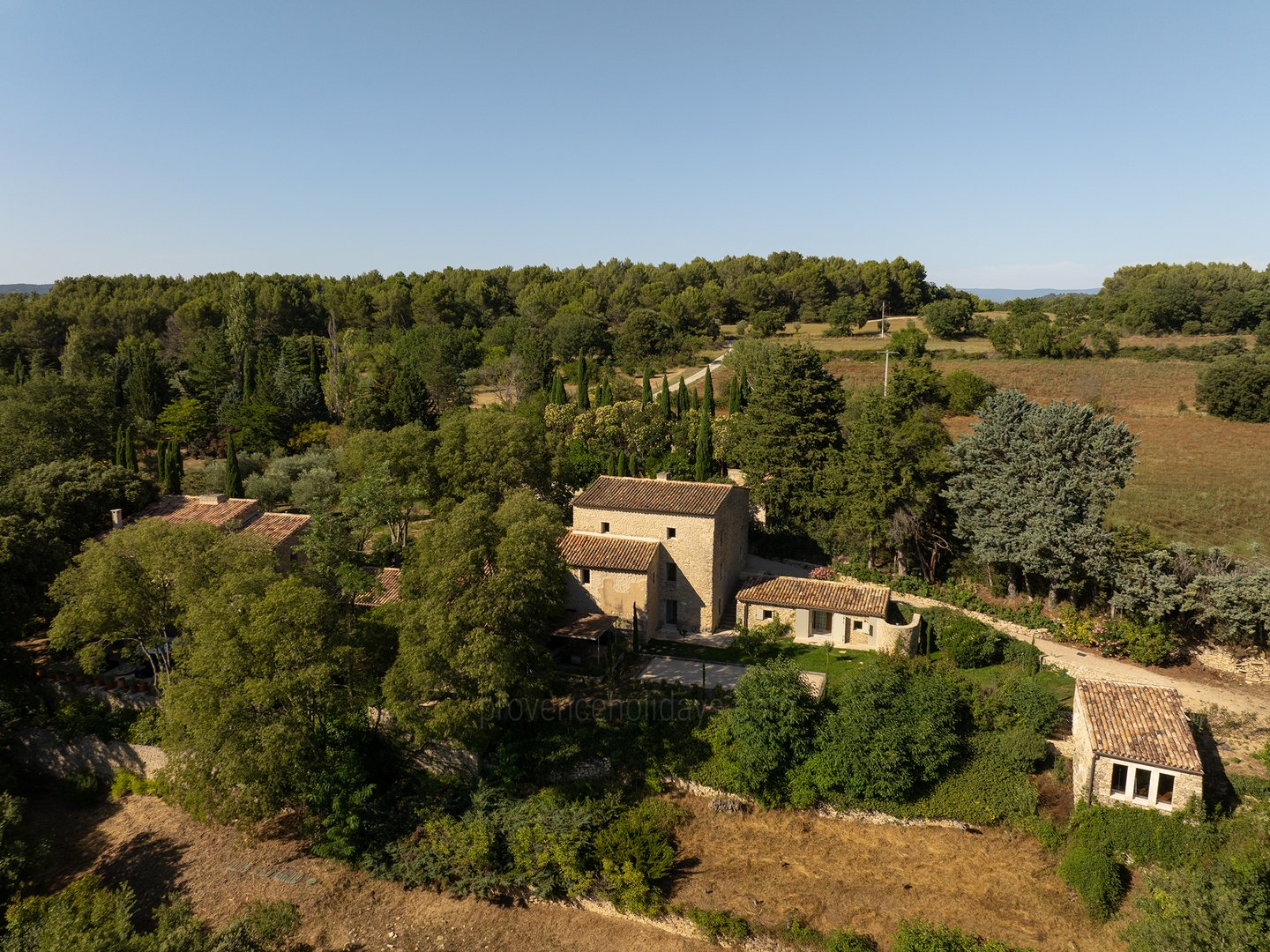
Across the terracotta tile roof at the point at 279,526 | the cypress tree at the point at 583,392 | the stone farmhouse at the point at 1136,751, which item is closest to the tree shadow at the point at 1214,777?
the stone farmhouse at the point at 1136,751

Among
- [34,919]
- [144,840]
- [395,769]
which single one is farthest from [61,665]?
[395,769]

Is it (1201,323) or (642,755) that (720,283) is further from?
(642,755)

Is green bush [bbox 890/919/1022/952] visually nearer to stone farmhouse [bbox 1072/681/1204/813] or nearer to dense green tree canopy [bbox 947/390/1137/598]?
stone farmhouse [bbox 1072/681/1204/813]

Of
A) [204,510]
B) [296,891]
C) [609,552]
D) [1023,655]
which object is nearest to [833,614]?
[1023,655]

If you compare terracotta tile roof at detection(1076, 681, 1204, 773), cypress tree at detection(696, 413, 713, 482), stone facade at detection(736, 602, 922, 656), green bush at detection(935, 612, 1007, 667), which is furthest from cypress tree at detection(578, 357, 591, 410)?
terracotta tile roof at detection(1076, 681, 1204, 773)

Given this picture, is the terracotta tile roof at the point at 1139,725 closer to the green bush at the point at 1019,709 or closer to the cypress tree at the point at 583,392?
the green bush at the point at 1019,709

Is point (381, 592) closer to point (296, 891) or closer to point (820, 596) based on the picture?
point (296, 891)
